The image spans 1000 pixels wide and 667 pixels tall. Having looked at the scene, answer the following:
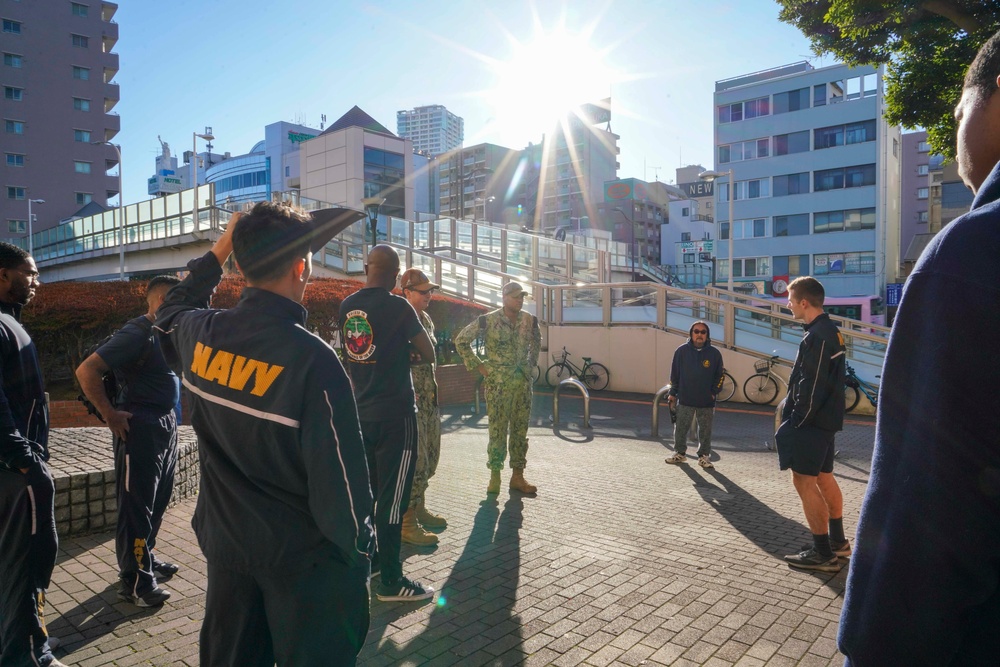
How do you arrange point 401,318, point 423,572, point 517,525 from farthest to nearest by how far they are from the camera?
point 517,525 < point 423,572 < point 401,318

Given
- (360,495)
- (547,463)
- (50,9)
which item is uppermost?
(50,9)

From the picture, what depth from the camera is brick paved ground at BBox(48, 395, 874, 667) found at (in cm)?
356

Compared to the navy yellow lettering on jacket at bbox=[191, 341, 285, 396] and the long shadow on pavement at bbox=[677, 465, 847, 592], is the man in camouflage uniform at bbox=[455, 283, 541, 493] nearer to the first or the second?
the long shadow on pavement at bbox=[677, 465, 847, 592]

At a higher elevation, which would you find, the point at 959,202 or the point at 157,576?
the point at 959,202

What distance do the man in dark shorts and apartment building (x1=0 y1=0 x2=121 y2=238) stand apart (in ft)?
235

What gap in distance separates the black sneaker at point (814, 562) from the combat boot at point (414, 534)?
8.54 feet

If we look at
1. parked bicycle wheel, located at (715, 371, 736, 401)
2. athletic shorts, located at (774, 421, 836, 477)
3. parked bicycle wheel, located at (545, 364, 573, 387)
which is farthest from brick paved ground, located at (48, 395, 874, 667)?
parked bicycle wheel, located at (545, 364, 573, 387)

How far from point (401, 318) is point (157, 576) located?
92.4 inches

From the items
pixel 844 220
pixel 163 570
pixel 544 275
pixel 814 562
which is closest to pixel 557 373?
pixel 544 275

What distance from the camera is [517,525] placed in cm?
577

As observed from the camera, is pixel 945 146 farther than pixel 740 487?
Yes

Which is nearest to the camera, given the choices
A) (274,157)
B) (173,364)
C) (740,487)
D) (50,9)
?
(173,364)

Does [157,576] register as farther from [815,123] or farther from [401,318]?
[815,123]

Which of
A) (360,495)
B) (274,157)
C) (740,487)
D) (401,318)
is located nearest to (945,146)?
(740,487)
